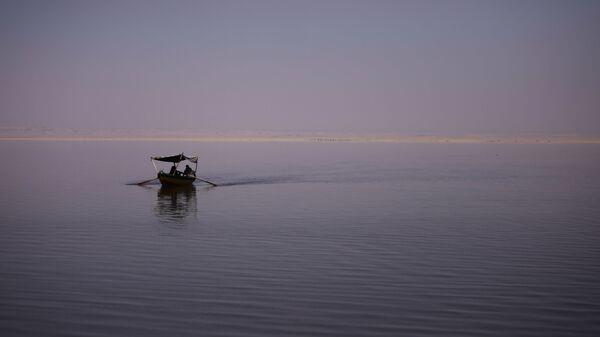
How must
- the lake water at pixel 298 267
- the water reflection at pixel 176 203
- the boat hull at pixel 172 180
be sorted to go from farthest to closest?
1. the boat hull at pixel 172 180
2. the water reflection at pixel 176 203
3. the lake water at pixel 298 267

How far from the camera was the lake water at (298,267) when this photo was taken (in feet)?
42.9

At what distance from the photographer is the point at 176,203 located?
3678 cm

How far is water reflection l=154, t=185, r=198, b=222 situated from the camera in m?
30.6

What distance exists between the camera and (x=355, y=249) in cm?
2114

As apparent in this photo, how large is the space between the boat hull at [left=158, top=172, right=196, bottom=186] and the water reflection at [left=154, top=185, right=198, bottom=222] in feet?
1.37

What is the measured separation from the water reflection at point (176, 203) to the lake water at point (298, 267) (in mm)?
219

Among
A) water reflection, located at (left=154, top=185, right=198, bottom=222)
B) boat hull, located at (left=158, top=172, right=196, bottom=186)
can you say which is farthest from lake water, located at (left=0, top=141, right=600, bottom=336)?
boat hull, located at (left=158, top=172, right=196, bottom=186)

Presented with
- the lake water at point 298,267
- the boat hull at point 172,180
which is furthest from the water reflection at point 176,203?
the boat hull at point 172,180

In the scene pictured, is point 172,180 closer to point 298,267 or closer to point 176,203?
point 176,203

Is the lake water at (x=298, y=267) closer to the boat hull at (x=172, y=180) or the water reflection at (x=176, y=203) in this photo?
the water reflection at (x=176, y=203)

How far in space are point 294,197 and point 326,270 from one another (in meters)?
22.2

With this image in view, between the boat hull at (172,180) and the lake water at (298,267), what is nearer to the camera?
the lake water at (298,267)

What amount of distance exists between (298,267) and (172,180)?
97.4 feet

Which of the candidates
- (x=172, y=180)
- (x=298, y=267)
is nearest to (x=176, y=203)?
(x=172, y=180)
